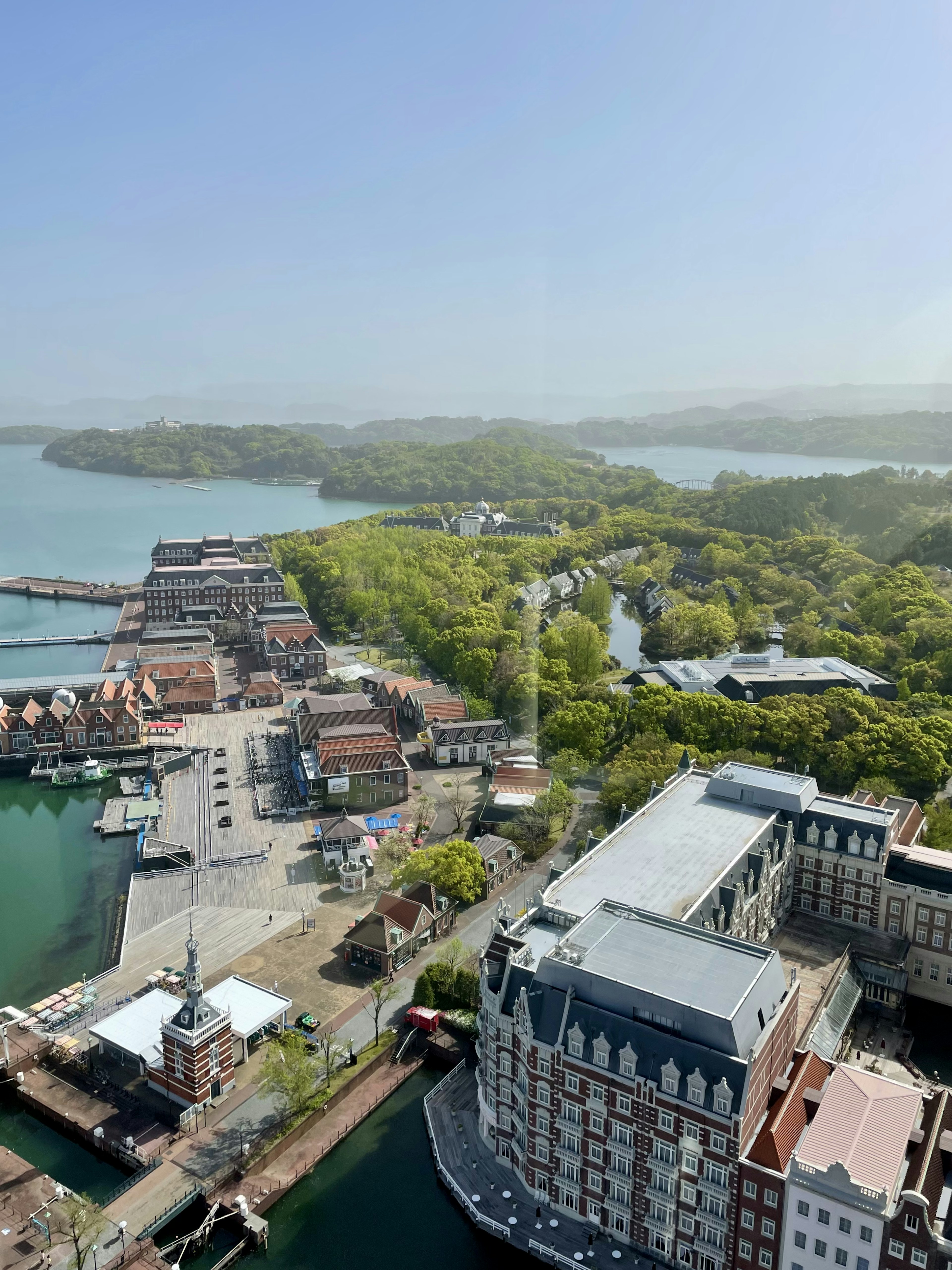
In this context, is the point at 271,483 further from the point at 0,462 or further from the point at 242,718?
the point at 242,718

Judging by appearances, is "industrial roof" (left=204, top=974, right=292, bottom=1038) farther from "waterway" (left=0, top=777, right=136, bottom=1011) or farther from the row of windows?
the row of windows

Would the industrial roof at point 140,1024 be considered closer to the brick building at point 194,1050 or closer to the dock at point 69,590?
the brick building at point 194,1050

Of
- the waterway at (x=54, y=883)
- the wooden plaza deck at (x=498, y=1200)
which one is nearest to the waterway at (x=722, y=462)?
the waterway at (x=54, y=883)

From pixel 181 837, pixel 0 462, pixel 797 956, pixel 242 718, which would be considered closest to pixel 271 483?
pixel 0 462

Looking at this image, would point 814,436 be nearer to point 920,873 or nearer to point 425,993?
point 920,873

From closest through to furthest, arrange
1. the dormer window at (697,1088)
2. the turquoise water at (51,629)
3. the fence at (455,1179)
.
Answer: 1. the dormer window at (697,1088)
2. the fence at (455,1179)
3. the turquoise water at (51,629)
